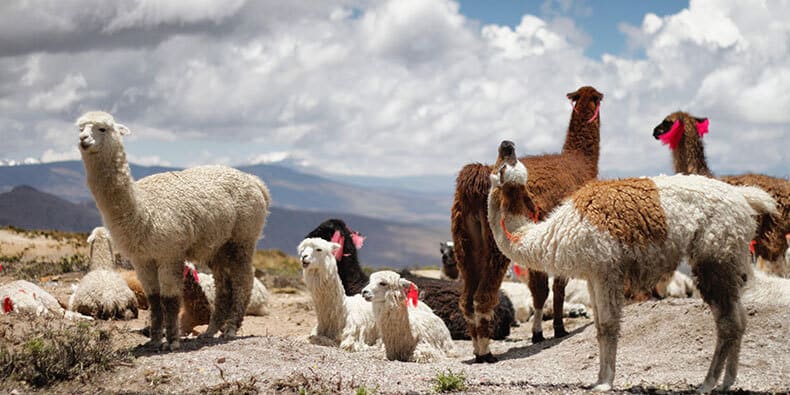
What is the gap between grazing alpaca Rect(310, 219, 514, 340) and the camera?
1201cm

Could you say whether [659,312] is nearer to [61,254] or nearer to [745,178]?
[745,178]

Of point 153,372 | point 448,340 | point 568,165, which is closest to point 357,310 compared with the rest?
point 448,340

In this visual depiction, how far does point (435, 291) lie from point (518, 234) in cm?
560

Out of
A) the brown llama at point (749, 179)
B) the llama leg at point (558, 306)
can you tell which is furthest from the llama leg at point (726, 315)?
the brown llama at point (749, 179)

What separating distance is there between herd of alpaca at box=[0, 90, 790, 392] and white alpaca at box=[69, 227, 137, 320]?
0.02 m

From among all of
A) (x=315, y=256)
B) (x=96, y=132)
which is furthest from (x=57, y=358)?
(x=315, y=256)

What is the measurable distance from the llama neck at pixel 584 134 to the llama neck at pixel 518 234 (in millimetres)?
4459

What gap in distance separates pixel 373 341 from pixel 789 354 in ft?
17.1

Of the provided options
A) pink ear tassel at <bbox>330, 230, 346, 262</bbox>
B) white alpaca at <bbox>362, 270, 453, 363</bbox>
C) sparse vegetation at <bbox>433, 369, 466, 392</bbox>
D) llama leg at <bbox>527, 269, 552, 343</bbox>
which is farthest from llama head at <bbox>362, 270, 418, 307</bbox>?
sparse vegetation at <bbox>433, 369, 466, 392</bbox>

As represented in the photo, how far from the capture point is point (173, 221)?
27.1 ft

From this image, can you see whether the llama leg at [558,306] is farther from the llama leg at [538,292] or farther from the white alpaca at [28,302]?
the white alpaca at [28,302]

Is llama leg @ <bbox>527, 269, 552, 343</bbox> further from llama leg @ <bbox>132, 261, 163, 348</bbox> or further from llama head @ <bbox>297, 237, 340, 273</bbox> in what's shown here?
llama leg @ <bbox>132, 261, 163, 348</bbox>

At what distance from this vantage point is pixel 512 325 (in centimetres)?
1386

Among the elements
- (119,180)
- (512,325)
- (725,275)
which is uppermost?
(119,180)
